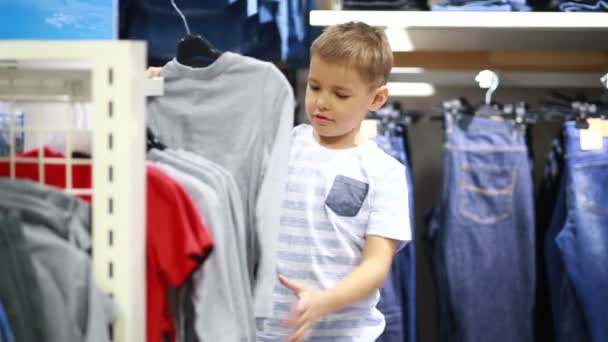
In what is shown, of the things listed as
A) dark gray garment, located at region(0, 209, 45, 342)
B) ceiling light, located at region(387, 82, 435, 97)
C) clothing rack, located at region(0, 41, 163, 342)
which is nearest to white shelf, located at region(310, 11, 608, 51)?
ceiling light, located at region(387, 82, 435, 97)

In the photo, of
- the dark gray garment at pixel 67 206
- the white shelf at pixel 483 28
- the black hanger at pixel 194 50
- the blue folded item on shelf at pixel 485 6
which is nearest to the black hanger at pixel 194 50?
the black hanger at pixel 194 50

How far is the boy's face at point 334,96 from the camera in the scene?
1.34m

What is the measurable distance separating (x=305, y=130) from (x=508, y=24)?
0.84 metres

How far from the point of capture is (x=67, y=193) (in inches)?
40.8

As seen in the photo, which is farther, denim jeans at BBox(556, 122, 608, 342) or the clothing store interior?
denim jeans at BBox(556, 122, 608, 342)

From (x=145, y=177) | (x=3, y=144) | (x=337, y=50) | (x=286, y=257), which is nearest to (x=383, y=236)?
(x=286, y=257)

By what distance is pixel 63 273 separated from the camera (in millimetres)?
979

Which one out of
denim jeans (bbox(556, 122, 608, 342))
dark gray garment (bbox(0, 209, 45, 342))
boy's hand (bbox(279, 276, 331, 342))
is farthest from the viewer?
denim jeans (bbox(556, 122, 608, 342))

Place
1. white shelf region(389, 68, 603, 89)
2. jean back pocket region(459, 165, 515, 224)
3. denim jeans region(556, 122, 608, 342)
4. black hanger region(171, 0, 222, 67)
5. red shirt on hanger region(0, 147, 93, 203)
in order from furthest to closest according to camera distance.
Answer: white shelf region(389, 68, 603, 89) < jean back pocket region(459, 165, 515, 224) < denim jeans region(556, 122, 608, 342) < black hanger region(171, 0, 222, 67) < red shirt on hanger region(0, 147, 93, 203)

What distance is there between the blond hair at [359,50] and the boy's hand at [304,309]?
1.19 feet

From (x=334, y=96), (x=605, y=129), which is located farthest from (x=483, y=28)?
(x=334, y=96)

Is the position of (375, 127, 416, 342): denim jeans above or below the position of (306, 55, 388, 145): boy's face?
below

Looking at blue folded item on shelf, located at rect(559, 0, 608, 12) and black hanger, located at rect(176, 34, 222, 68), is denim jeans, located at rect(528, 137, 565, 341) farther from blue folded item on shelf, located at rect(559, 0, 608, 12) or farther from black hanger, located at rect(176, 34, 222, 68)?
black hanger, located at rect(176, 34, 222, 68)

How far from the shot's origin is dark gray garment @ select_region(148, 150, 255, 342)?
109 centimetres
